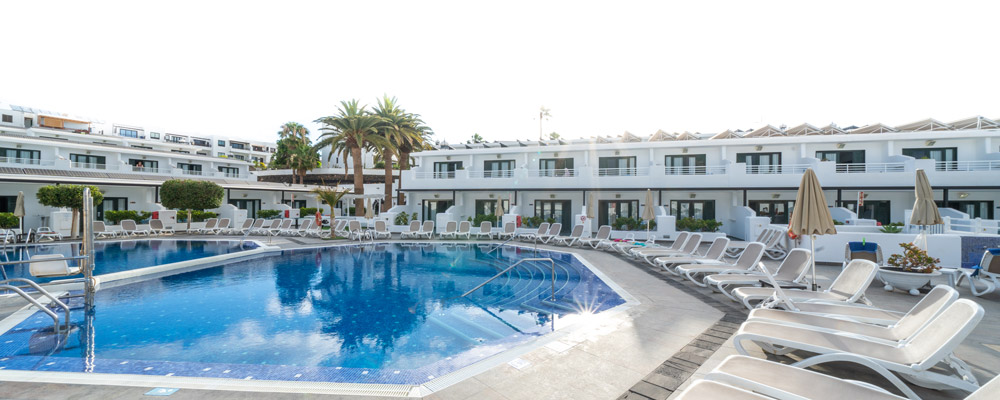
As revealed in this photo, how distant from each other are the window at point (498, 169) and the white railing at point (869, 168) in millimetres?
16323

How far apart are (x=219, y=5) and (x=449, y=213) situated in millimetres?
15151

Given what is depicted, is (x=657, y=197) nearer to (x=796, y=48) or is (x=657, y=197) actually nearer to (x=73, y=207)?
(x=796, y=48)

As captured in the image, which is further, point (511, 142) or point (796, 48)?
point (511, 142)

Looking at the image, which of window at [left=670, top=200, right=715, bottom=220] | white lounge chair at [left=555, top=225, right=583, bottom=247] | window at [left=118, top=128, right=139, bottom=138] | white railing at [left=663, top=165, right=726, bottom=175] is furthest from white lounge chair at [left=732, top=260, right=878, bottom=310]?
window at [left=118, top=128, right=139, bottom=138]

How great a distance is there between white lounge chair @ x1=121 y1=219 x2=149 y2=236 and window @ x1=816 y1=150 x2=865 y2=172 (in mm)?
35579

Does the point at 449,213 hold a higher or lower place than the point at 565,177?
lower

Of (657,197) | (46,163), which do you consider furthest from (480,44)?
(46,163)

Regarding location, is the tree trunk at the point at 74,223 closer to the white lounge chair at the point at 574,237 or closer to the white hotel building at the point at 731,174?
the white hotel building at the point at 731,174

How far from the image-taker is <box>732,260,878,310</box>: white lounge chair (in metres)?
5.60

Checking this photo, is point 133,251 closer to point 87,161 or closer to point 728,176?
point 87,161

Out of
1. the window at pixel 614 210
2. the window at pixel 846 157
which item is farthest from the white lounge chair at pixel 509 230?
the window at pixel 846 157

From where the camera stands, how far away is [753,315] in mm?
4777

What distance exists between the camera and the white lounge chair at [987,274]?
23.4 feet

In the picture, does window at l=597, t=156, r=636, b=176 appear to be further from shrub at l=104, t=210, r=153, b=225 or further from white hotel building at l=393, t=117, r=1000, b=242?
shrub at l=104, t=210, r=153, b=225
